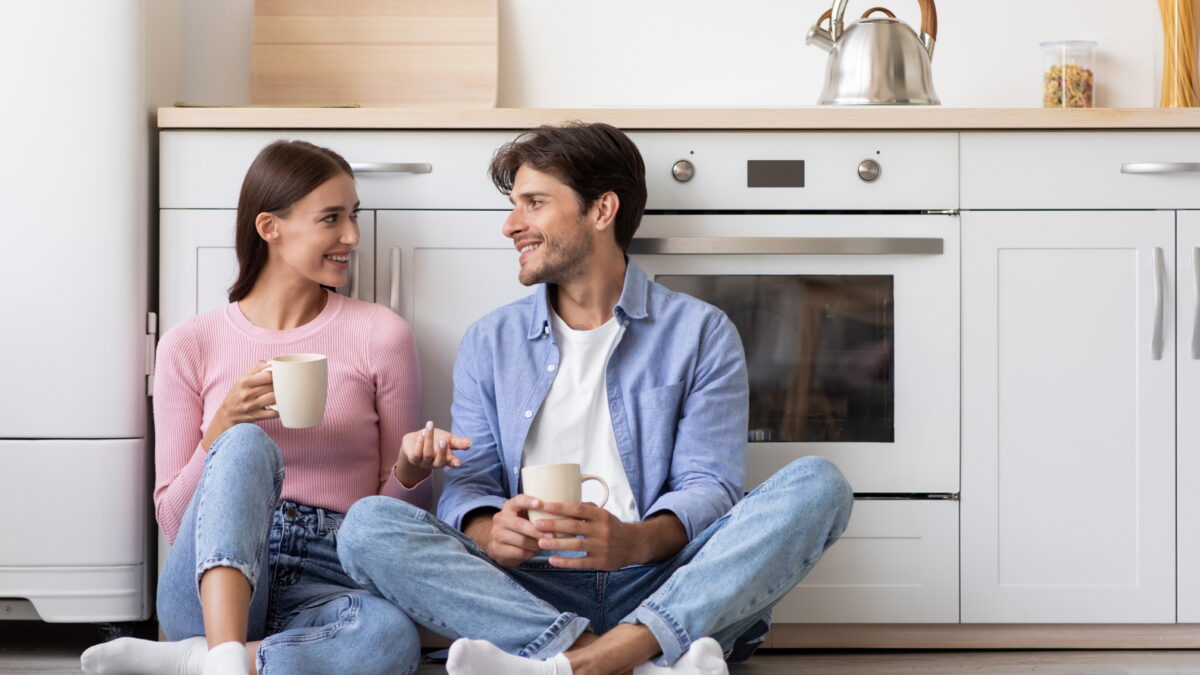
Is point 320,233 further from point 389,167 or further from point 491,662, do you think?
point 491,662

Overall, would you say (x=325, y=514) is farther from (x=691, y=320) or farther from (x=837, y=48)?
(x=837, y=48)

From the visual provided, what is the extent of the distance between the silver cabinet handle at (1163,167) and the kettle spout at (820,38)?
24.1 inches

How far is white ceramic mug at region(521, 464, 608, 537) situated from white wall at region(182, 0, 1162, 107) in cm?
123

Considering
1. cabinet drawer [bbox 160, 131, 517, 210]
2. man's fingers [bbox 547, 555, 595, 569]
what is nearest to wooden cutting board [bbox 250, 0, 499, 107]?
cabinet drawer [bbox 160, 131, 517, 210]

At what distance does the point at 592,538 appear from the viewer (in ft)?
4.94

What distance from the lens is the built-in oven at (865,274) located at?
198 centimetres

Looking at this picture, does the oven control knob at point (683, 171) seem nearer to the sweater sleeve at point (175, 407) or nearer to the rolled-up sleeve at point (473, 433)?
the rolled-up sleeve at point (473, 433)

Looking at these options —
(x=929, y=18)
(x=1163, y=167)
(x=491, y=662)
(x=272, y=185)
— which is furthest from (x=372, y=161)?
(x=1163, y=167)

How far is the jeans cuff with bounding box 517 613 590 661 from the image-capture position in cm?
150

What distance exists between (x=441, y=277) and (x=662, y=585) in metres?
0.72

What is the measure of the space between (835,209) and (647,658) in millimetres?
883

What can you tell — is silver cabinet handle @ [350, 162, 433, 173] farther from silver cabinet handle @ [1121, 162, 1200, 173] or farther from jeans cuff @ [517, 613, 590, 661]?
silver cabinet handle @ [1121, 162, 1200, 173]

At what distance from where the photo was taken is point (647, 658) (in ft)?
4.95

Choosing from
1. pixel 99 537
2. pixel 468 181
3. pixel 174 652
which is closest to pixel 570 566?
pixel 174 652
